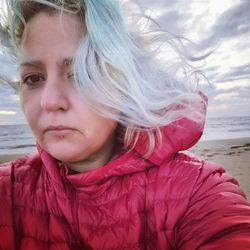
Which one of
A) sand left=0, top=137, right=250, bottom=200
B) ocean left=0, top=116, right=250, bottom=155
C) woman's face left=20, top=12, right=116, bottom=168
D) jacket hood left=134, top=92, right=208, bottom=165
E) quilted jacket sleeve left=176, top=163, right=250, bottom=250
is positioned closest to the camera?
quilted jacket sleeve left=176, top=163, right=250, bottom=250

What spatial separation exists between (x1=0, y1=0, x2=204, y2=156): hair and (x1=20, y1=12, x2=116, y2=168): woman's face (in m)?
0.02

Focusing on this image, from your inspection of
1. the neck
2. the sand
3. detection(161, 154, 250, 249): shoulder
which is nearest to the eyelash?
the neck

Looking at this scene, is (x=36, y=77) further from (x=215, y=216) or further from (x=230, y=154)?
(x=230, y=154)

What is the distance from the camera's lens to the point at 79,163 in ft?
3.11

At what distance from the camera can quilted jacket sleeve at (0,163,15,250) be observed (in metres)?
0.86

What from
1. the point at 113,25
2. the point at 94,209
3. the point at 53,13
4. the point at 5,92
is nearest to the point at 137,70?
the point at 113,25

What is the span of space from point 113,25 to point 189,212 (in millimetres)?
457

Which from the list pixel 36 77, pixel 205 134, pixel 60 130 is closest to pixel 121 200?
pixel 60 130

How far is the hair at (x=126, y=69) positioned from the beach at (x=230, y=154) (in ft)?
6.21

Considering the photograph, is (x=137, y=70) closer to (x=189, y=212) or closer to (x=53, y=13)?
(x=53, y=13)

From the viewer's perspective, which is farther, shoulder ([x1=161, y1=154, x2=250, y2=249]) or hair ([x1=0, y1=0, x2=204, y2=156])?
hair ([x1=0, y1=0, x2=204, y2=156])

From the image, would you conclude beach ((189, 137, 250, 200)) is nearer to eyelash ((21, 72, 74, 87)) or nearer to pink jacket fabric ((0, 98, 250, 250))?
pink jacket fabric ((0, 98, 250, 250))

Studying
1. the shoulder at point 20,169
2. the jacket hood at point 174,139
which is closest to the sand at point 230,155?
the jacket hood at point 174,139

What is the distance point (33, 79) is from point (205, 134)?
426 cm
